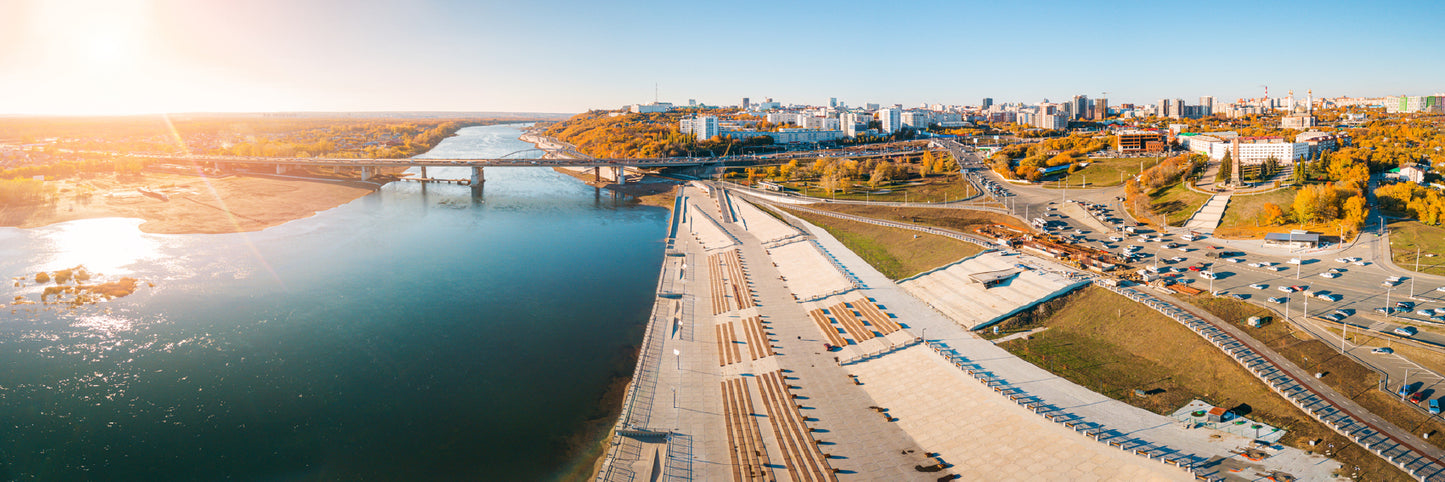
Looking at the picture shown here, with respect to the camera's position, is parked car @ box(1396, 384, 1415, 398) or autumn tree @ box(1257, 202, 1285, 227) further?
autumn tree @ box(1257, 202, 1285, 227)

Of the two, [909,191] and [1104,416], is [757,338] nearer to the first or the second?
[1104,416]

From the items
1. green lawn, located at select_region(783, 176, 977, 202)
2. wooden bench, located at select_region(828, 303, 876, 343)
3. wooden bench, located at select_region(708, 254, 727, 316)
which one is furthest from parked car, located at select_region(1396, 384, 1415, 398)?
green lawn, located at select_region(783, 176, 977, 202)

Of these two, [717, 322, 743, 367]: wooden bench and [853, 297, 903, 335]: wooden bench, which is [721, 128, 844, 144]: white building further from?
Answer: [717, 322, 743, 367]: wooden bench

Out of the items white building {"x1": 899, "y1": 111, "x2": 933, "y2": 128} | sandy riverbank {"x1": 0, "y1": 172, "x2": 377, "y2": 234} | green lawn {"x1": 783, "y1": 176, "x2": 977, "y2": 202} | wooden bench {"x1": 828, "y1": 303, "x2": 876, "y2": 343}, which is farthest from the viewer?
white building {"x1": 899, "y1": 111, "x2": 933, "y2": 128}

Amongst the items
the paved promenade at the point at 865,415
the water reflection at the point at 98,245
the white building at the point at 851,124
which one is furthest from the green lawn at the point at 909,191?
the white building at the point at 851,124

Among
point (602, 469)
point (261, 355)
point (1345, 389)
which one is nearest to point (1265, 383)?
point (1345, 389)

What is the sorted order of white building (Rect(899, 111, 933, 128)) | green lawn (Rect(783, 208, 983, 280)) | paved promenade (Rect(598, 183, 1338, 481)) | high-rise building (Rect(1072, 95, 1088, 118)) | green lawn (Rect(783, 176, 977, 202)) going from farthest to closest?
high-rise building (Rect(1072, 95, 1088, 118))
white building (Rect(899, 111, 933, 128))
green lawn (Rect(783, 176, 977, 202))
green lawn (Rect(783, 208, 983, 280))
paved promenade (Rect(598, 183, 1338, 481))

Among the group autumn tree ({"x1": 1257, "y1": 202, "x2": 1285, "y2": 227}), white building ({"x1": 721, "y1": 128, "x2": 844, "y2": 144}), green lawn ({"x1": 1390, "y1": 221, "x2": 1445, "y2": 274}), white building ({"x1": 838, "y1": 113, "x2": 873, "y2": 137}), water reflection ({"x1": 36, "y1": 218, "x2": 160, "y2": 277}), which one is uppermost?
white building ({"x1": 838, "y1": 113, "x2": 873, "y2": 137})
